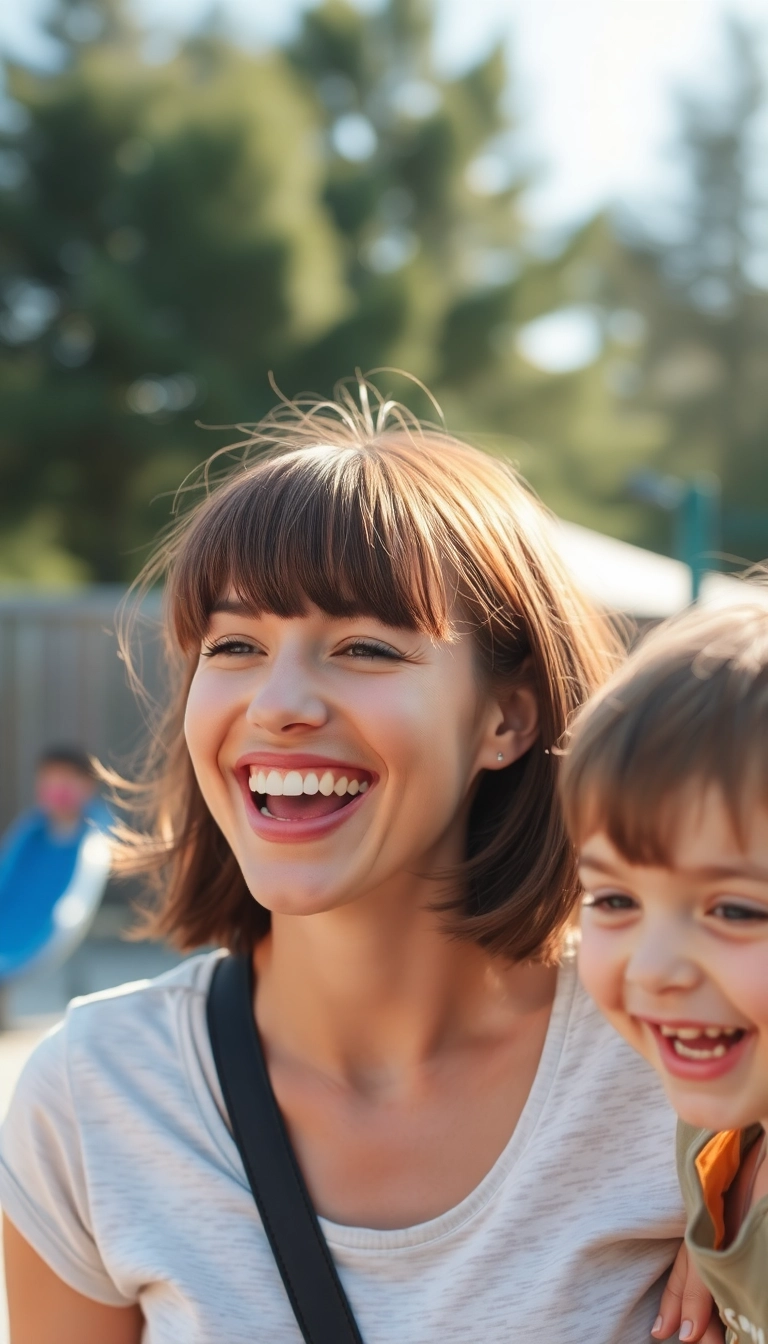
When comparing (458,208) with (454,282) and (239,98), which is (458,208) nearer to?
(454,282)

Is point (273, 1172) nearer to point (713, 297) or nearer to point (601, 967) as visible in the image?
point (601, 967)

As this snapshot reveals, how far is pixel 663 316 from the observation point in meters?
31.5

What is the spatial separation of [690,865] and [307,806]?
706 millimetres

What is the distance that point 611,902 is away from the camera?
1450 mm

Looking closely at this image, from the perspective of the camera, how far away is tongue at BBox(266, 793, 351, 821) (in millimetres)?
1939

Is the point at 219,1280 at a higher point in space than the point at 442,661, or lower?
lower

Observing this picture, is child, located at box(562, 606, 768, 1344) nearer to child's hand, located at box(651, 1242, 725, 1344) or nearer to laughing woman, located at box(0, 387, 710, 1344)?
child's hand, located at box(651, 1242, 725, 1344)

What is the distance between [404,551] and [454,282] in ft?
77.3

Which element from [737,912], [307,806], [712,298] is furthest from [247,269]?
[737,912]

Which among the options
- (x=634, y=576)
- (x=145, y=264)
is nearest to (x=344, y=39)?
(x=145, y=264)

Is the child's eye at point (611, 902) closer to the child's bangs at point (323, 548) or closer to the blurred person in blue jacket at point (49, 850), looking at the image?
the child's bangs at point (323, 548)

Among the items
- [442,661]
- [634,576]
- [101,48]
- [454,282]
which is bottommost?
[442,661]

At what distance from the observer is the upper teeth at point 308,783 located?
1.91 metres

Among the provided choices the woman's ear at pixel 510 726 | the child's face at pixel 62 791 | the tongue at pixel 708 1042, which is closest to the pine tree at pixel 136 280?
the child's face at pixel 62 791
